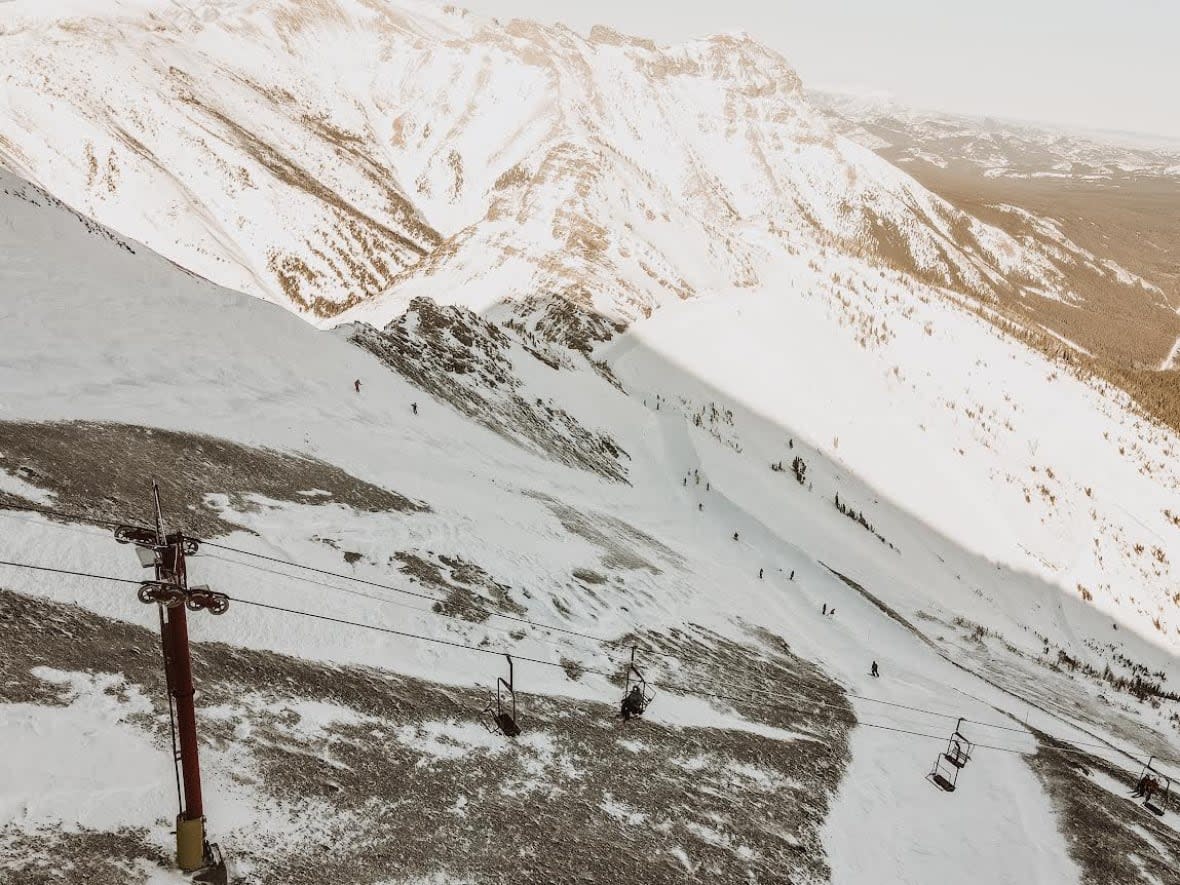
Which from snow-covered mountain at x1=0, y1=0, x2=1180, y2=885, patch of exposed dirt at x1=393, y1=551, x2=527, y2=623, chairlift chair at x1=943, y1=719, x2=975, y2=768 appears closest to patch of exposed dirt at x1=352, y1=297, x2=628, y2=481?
snow-covered mountain at x1=0, y1=0, x2=1180, y2=885

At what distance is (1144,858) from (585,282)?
73.5m

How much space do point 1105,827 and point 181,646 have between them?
25754 mm

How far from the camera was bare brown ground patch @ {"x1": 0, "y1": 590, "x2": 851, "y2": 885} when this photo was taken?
11.4m

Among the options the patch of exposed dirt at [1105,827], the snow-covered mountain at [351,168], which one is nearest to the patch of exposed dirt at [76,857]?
the patch of exposed dirt at [1105,827]

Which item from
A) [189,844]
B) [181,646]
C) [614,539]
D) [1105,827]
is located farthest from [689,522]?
[181,646]

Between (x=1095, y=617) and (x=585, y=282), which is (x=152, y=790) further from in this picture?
(x=585, y=282)

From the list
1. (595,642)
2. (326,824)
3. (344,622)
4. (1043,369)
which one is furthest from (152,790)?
(1043,369)

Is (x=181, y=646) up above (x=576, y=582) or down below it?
above

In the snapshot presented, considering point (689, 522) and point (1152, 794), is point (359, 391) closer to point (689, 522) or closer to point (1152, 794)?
point (689, 522)

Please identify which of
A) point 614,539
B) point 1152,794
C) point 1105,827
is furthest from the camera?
→ point 614,539

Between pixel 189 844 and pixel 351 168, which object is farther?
pixel 351 168

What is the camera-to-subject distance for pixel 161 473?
64.9 ft

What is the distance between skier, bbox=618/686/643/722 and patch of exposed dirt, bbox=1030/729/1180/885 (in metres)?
12.8

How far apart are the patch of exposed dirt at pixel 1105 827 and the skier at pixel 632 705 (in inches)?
503
